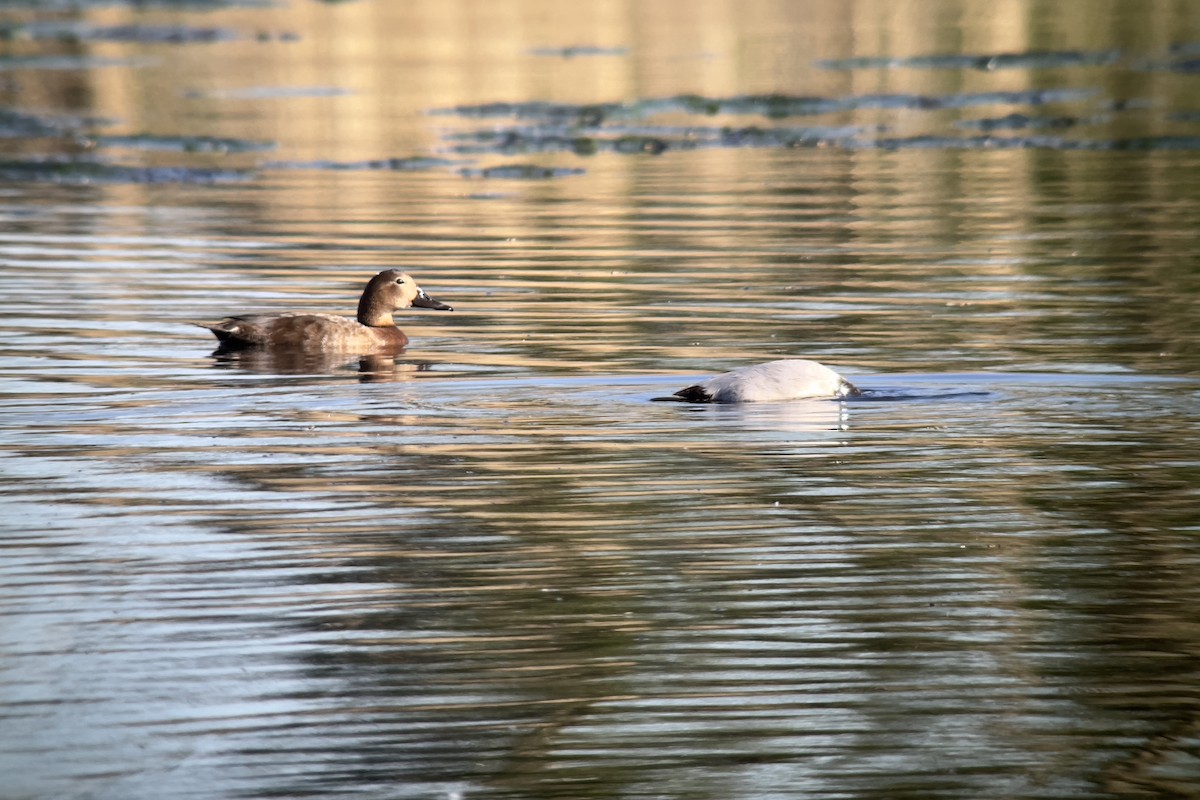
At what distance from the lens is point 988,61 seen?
132 feet

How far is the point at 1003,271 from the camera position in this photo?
17.1 meters

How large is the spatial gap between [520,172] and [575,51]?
18973 millimetres

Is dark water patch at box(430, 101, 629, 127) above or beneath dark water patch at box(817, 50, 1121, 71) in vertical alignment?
beneath

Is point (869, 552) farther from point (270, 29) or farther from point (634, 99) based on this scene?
point (270, 29)

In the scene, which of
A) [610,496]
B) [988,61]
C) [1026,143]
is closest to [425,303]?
[610,496]

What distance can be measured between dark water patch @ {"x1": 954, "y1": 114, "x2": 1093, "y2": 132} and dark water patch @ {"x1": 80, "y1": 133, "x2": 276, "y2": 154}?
982 centimetres

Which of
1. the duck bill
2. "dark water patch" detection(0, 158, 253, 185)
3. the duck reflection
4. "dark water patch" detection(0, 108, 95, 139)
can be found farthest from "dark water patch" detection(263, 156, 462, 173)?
the duck reflection

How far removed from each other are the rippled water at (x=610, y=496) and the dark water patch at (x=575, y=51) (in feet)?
61.6

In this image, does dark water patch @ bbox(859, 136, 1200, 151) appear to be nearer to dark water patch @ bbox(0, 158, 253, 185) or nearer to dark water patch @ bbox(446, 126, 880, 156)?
dark water patch @ bbox(446, 126, 880, 156)

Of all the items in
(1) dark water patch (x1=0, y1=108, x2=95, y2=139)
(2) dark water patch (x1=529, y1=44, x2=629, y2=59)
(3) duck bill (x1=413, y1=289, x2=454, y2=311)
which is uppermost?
(2) dark water patch (x1=529, y1=44, x2=629, y2=59)

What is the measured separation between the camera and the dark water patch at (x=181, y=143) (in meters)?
28.8

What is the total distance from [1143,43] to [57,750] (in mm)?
41657

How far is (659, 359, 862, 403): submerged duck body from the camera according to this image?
452 inches

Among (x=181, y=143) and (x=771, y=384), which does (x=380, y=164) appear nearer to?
(x=181, y=143)
